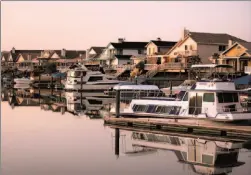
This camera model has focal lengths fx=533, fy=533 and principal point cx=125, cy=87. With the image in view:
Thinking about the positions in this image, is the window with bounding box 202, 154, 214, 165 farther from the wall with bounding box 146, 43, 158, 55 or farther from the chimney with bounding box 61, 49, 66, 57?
the chimney with bounding box 61, 49, 66, 57

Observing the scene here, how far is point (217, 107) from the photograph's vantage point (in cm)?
2788

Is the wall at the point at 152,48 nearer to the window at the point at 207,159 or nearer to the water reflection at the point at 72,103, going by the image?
the water reflection at the point at 72,103

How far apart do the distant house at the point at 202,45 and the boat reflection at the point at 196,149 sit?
4389 centimetres

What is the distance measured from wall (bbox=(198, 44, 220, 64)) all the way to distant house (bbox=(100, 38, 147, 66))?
24596 millimetres

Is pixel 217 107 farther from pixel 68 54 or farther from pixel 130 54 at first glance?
pixel 68 54

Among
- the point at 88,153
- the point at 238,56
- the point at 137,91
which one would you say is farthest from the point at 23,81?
the point at 88,153

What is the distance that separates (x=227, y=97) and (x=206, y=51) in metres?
44.9

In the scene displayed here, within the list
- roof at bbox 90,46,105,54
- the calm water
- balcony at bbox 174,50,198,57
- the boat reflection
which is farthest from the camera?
roof at bbox 90,46,105,54

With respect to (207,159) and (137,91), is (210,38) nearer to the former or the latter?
(137,91)

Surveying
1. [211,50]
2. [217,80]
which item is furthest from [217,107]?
[211,50]

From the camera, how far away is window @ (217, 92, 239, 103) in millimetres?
28089

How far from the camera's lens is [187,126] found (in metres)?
28.1

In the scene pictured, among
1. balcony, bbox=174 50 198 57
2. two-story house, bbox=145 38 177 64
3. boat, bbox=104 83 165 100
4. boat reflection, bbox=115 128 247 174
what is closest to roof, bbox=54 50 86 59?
two-story house, bbox=145 38 177 64

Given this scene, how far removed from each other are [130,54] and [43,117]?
56510 mm
